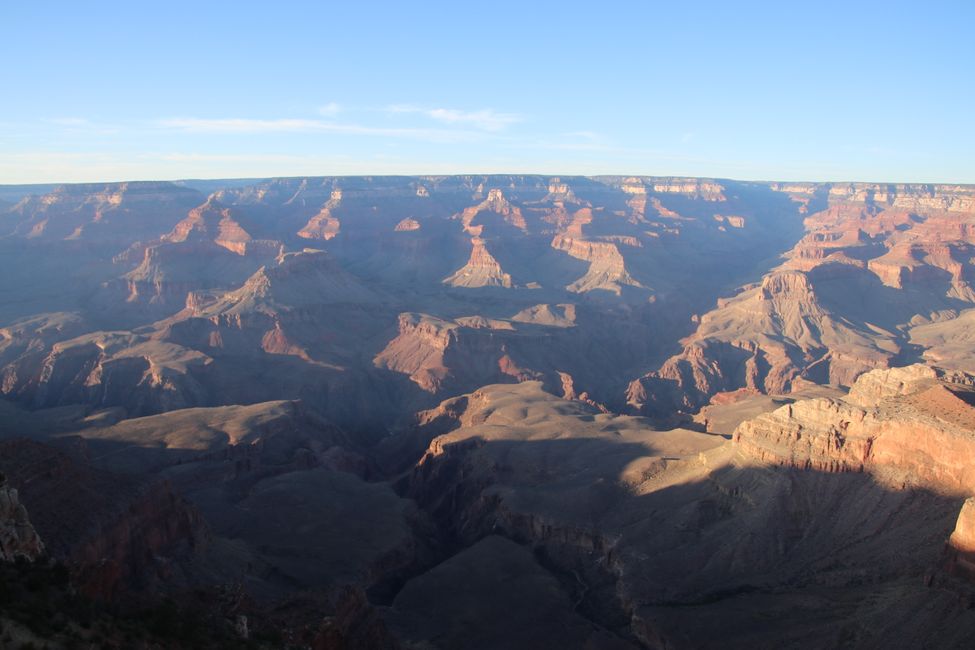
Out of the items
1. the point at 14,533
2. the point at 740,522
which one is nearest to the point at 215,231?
the point at 740,522

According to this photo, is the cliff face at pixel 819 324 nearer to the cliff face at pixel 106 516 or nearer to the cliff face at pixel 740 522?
the cliff face at pixel 740 522

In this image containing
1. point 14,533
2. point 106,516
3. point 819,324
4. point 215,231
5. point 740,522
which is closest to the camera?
point 14,533

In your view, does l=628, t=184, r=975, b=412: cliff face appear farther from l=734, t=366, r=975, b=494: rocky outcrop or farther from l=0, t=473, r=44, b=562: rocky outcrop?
l=0, t=473, r=44, b=562: rocky outcrop

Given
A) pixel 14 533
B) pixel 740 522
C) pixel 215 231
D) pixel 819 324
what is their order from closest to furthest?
pixel 14 533, pixel 740 522, pixel 819 324, pixel 215 231

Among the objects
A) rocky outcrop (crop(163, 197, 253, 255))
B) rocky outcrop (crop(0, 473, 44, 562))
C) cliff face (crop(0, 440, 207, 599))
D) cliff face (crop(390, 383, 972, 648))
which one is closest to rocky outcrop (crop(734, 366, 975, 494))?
cliff face (crop(390, 383, 972, 648))

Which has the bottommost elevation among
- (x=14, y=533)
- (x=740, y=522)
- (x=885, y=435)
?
(x=740, y=522)

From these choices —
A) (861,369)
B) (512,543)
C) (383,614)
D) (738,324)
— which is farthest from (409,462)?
(738,324)

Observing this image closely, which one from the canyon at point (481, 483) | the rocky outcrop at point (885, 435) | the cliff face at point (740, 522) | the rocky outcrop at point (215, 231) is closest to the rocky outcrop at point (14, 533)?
the canyon at point (481, 483)

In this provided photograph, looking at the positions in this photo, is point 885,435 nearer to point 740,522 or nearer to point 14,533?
point 740,522

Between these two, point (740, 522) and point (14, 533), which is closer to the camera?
point (14, 533)

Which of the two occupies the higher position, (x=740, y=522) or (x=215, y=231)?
(x=215, y=231)

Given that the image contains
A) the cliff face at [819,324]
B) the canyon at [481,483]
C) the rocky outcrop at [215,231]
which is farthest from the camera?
the rocky outcrop at [215,231]
